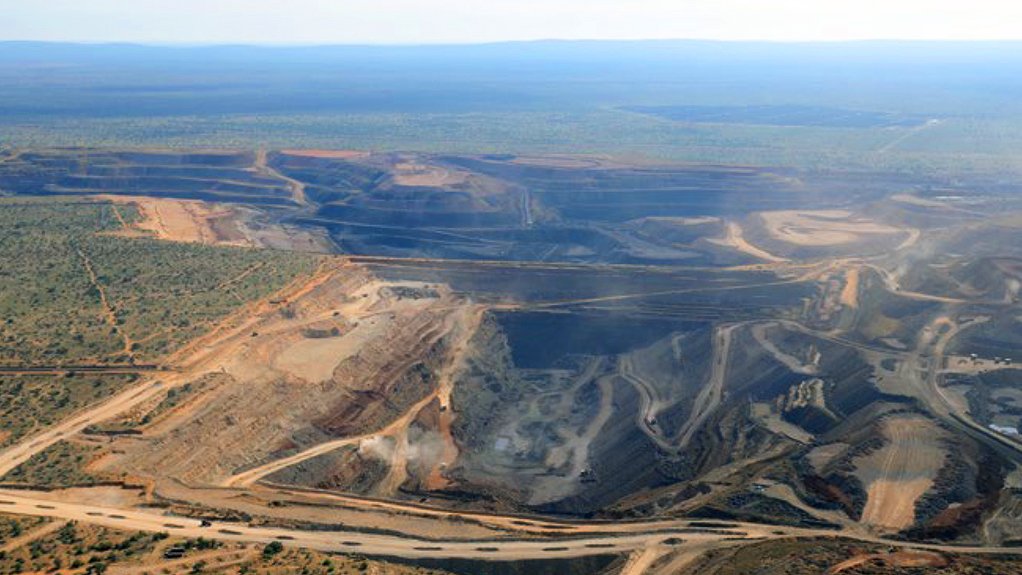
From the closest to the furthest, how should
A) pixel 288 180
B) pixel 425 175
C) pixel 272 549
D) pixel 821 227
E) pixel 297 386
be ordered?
pixel 272 549, pixel 297 386, pixel 821 227, pixel 425 175, pixel 288 180

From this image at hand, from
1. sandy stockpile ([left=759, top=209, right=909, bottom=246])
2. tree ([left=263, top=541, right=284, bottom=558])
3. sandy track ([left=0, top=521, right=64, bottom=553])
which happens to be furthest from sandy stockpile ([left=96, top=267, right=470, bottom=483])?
sandy stockpile ([left=759, top=209, right=909, bottom=246])

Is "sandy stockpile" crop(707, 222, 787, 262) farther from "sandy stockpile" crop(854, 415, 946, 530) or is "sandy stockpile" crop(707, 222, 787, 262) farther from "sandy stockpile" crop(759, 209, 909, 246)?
"sandy stockpile" crop(854, 415, 946, 530)

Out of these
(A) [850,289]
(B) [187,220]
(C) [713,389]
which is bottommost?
(C) [713,389]

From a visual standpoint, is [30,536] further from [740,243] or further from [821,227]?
[821,227]

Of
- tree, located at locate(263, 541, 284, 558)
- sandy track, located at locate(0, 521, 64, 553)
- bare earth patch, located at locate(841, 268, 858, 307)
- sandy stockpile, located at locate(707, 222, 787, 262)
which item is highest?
bare earth patch, located at locate(841, 268, 858, 307)

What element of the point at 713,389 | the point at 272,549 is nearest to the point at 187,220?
the point at 713,389

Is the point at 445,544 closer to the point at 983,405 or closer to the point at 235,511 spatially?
the point at 235,511

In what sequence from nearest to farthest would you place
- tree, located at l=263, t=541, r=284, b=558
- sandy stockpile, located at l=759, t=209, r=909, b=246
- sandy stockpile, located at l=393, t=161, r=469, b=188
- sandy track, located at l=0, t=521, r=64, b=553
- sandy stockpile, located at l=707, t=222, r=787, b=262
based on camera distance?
sandy track, located at l=0, t=521, r=64, b=553, tree, located at l=263, t=541, r=284, b=558, sandy stockpile, located at l=707, t=222, r=787, b=262, sandy stockpile, located at l=759, t=209, r=909, b=246, sandy stockpile, located at l=393, t=161, r=469, b=188
